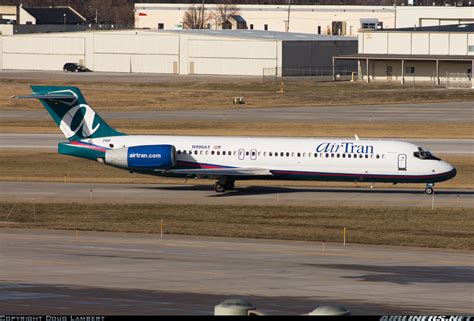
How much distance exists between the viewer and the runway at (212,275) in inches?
1266

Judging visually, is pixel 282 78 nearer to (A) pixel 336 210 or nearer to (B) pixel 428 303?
(A) pixel 336 210

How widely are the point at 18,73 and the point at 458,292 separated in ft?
447

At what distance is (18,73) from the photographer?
539ft

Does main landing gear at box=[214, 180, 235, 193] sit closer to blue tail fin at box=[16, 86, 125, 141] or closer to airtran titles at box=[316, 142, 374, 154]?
airtran titles at box=[316, 142, 374, 154]

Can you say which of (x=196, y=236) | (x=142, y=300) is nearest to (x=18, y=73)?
(x=196, y=236)

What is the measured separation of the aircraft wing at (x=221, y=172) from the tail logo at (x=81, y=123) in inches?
213

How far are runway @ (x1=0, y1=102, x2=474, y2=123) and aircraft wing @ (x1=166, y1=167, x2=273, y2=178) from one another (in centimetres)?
3954

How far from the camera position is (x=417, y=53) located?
461 feet

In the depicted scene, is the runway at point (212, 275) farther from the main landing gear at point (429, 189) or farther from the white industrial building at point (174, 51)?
the white industrial building at point (174, 51)

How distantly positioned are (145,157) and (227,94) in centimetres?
6800

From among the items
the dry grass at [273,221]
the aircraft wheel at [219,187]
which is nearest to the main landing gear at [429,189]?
the dry grass at [273,221]

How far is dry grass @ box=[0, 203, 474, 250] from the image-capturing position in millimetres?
48438

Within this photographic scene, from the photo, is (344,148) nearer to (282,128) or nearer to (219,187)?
(219,187)

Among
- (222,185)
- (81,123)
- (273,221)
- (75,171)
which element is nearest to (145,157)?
(222,185)
